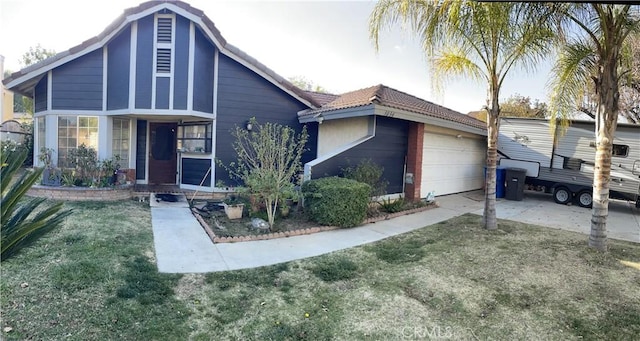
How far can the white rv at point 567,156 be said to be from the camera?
37.3 feet

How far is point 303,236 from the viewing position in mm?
7238

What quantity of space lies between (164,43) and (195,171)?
13.1 feet

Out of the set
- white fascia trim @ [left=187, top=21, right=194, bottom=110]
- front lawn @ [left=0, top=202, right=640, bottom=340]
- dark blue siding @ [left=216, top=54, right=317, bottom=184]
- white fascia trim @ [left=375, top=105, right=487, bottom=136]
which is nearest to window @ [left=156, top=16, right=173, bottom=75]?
white fascia trim @ [left=187, top=21, right=194, bottom=110]

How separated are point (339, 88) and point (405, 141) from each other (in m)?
34.2

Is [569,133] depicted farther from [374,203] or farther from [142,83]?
[142,83]

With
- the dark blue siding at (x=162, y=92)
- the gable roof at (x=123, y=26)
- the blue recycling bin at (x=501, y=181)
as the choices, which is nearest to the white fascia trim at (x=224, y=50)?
the gable roof at (x=123, y=26)

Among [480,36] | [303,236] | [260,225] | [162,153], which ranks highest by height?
[480,36]

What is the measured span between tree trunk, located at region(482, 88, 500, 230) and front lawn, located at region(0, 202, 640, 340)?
1.56 m

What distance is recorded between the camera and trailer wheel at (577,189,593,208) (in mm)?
12100

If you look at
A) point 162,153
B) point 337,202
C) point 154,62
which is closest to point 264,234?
point 337,202

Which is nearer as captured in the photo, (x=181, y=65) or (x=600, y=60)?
(x=600, y=60)

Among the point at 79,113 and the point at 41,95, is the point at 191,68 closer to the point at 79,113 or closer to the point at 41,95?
the point at 79,113

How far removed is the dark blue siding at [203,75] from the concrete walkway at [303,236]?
308 cm

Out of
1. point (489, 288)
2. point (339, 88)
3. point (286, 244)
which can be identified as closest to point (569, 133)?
point (489, 288)
